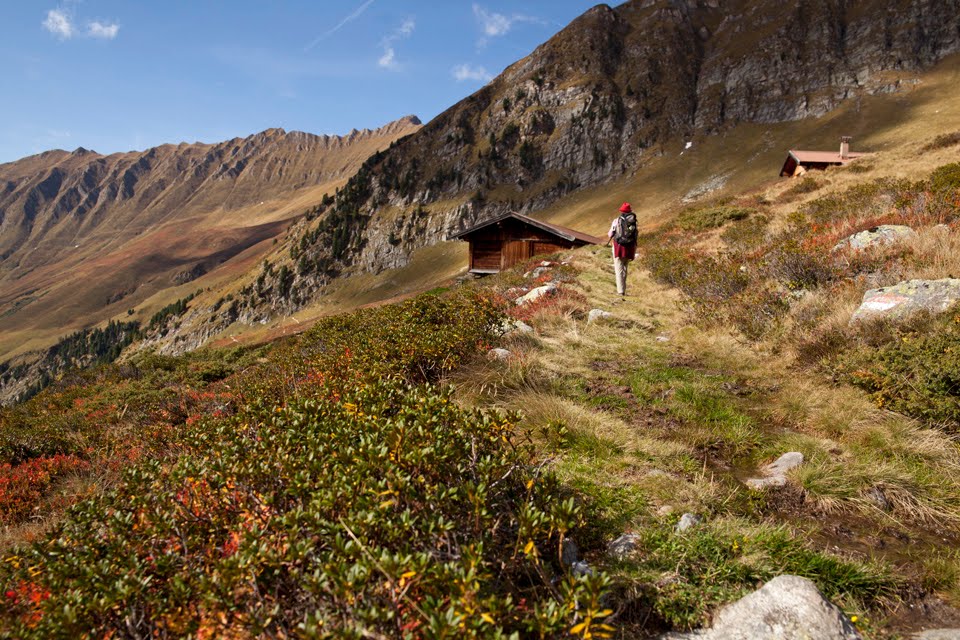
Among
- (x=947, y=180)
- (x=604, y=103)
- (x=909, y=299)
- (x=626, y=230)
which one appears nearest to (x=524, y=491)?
(x=909, y=299)

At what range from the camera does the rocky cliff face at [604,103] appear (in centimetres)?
10031

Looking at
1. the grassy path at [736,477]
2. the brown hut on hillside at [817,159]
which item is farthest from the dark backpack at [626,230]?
the brown hut on hillside at [817,159]

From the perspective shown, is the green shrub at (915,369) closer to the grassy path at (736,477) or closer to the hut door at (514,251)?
the grassy path at (736,477)

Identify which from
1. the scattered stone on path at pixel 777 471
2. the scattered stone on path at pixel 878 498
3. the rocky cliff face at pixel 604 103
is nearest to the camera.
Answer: the scattered stone on path at pixel 878 498

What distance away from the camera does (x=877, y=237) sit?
10250 millimetres

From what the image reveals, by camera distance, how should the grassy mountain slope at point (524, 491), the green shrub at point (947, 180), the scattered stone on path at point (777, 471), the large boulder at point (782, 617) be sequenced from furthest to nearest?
the green shrub at point (947, 180), the scattered stone on path at point (777, 471), the large boulder at point (782, 617), the grassy mountain slope at point (524, 491)

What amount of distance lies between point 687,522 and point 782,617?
3.42ft

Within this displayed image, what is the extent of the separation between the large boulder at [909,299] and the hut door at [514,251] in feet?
90.8

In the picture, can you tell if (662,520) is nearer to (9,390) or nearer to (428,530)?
(428,530)

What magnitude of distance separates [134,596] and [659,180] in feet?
347

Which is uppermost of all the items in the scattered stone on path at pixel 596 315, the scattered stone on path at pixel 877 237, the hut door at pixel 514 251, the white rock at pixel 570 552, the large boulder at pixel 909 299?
the hut door at pixel 514 251

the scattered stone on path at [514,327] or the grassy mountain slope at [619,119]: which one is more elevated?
the grassy mountain slope at [619,119]

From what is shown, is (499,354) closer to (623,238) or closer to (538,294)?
(538,294)

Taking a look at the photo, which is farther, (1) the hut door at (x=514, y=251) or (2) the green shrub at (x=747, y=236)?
(1) the hut door at (x=514, y=251)
